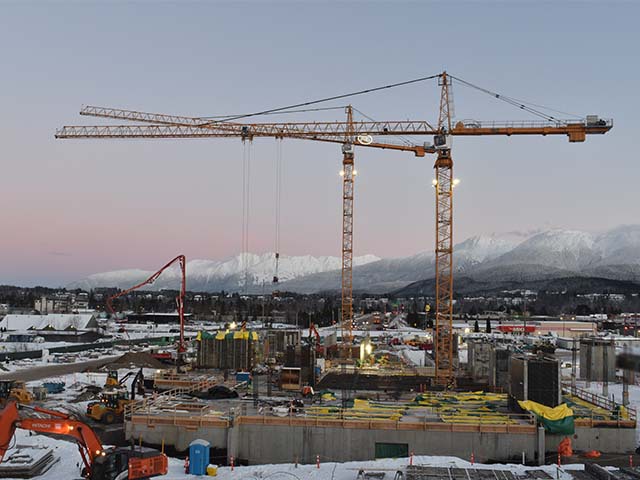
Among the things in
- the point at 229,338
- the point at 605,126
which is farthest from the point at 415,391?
the point at 605,126

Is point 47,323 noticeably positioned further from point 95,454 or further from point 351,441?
point 95,454

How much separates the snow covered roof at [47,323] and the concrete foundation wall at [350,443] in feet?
279

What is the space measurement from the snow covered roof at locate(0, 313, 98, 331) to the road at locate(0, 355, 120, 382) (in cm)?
4430

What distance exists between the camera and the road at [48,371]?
48.6 meters

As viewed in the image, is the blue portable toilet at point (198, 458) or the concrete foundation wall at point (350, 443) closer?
the blue portable toilet at point (198, 458)

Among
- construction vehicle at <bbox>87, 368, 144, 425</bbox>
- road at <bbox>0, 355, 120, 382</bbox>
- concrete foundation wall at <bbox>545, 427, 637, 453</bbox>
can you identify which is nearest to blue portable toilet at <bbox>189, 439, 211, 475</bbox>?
construction vehicle at <bbox>87, 368, 144, 425</bbox>

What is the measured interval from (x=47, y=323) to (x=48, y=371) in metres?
55.0

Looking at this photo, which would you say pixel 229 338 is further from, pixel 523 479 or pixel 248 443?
pixel 523 479

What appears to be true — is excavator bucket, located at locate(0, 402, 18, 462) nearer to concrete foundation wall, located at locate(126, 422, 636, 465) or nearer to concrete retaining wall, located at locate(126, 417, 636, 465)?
concrete retaining wall, located at locate(126, 417, 636, 465)

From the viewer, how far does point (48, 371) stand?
173 ft

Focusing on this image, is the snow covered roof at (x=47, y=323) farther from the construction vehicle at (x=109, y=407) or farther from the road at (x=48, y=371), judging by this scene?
the construction vehicle at (x=109, y=407)

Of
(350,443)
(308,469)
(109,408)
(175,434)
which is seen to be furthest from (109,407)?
(308,469)

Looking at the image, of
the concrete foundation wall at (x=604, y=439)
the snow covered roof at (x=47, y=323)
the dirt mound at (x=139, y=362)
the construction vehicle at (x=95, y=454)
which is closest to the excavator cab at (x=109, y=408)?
the construction vehicle at (x=95, y=454)

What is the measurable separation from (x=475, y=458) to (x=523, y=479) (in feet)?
18.9
